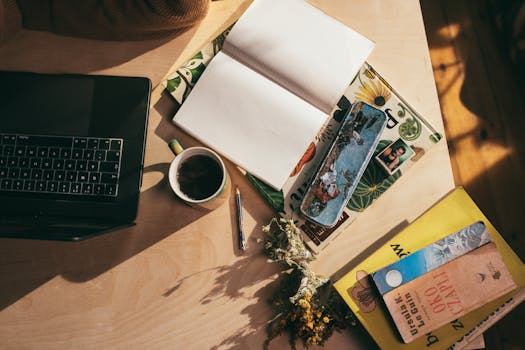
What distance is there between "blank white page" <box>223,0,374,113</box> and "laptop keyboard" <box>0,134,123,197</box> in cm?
36

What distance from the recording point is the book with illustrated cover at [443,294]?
79cm

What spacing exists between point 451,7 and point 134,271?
1.65 meters

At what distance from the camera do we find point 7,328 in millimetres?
819

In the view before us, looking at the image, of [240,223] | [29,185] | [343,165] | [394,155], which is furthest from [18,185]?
[394,155]

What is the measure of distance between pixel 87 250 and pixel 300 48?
0.63 m

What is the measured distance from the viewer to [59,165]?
0.83 metres

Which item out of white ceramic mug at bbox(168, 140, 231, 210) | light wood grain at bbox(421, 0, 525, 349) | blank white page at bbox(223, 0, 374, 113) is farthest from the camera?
light wood grain at bbox(421, 0, 525, 349)

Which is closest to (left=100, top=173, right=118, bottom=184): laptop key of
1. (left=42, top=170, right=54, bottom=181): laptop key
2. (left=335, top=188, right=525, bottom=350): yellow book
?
(left=42, top=170, right=54, bottom=181): laptop key

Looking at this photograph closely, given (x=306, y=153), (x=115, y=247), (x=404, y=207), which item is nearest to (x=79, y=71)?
(x=115, y=247)

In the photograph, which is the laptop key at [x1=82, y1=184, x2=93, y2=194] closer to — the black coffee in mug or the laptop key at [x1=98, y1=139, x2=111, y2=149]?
the laptop key at [x1=98, y1=139, x2=111, y2=149]

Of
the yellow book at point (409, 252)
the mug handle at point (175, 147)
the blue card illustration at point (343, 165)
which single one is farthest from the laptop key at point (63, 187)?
the yellow book at point (409, 252)

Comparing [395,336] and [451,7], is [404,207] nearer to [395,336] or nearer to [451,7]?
[395,336]

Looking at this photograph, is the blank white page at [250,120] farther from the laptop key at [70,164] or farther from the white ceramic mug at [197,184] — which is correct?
the laptop key at [70,164]

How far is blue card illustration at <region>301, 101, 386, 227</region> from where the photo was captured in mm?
810
